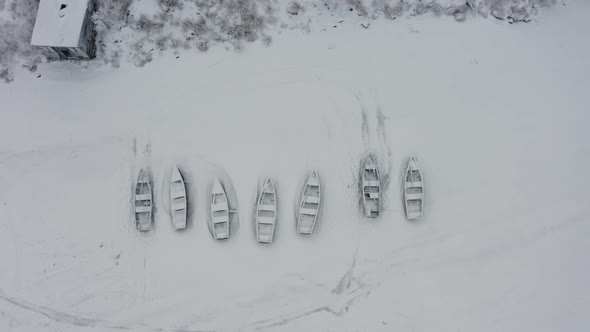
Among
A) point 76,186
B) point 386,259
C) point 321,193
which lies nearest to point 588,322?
point 386,259

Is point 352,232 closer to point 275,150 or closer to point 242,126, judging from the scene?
point 275,150

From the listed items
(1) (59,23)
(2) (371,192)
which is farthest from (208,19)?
(2) (371,192)

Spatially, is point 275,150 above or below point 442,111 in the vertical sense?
below

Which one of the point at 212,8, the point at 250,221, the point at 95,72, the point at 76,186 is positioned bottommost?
the point at 250,221

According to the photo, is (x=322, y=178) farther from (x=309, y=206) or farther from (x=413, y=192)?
(x=413, y=192)

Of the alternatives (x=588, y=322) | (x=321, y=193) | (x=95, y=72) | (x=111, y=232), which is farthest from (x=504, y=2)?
(x=111, y=232)

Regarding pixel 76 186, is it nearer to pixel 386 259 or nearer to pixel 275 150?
pixel 275 150
